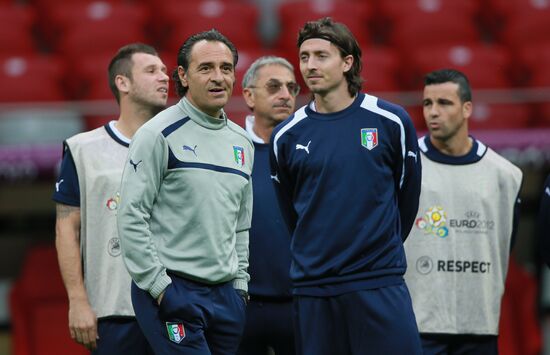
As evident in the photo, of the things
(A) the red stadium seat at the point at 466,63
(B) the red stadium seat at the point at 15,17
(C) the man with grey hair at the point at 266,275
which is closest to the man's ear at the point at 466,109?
(C) the man with grey hair at the point at 266,275

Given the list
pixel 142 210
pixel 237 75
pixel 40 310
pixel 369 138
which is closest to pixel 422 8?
pixel 237 75

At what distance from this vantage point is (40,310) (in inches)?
310

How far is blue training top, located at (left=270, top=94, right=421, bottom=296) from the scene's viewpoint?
169 inches

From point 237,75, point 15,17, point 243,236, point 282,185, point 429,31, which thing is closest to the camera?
point 243,236

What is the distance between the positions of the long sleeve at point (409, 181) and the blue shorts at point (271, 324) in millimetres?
781

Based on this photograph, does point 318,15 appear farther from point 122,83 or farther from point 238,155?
point 238,155

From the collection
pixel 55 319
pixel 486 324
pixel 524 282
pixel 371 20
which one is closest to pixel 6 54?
pixel 55 319

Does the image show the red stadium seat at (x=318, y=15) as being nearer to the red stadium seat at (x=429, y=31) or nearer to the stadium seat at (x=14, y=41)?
the red stadium seat at (x=429, y=31)

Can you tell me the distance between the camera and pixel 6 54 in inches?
354

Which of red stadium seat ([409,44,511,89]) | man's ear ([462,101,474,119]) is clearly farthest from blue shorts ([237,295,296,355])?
red stadium seat ([409,44,511,89])

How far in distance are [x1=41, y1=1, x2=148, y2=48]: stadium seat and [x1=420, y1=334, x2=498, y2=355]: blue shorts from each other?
188 inches

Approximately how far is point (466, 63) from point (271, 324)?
168 inches

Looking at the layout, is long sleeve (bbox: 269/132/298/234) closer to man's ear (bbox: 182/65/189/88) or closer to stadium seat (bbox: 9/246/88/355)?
man's ear (bbox: 182/65/189/88)

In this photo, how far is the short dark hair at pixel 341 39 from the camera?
444cm
